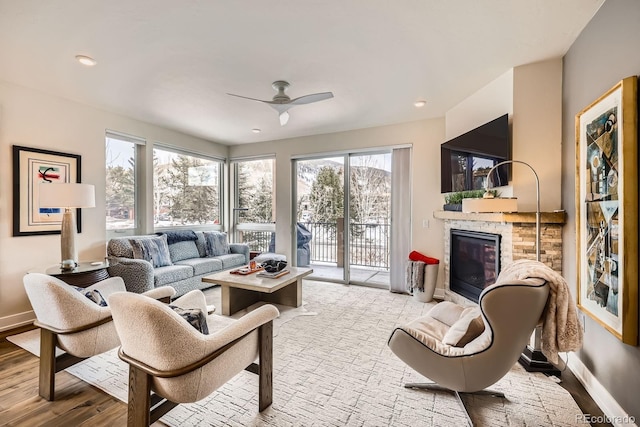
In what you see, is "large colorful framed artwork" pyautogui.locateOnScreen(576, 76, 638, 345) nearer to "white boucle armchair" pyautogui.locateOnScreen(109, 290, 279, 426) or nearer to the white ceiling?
the white ceiling

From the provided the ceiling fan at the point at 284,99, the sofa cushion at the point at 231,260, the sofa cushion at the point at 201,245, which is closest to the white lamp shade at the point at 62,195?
the ceiling fan at the point at 284,99

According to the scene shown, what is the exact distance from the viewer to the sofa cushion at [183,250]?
4.38 m

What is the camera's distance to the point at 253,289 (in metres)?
2.96

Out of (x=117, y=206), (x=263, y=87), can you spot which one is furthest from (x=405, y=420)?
(x=117, y=206)

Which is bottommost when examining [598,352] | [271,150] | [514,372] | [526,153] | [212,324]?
[514,372]

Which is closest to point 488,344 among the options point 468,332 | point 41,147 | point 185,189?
point 468,332

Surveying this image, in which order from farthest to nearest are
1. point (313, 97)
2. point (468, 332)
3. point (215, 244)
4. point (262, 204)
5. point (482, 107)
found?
point (262, 204), point (215, 244), point (482, 107), point (313, 97), point (468, 332)

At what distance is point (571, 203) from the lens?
2357mm

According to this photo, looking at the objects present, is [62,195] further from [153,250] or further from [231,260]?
[231,260]

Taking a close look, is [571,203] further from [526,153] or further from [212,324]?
[212,324]

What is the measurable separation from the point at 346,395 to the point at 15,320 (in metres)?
3.71

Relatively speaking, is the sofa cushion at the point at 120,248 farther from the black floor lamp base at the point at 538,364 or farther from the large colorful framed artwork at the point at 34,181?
the black floor lamp base at the point at 538,364

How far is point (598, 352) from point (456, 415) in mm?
1119

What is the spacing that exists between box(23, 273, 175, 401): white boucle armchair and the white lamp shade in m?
1.09
